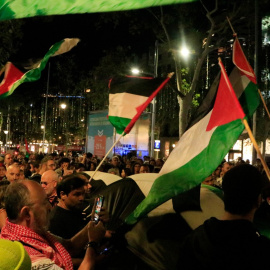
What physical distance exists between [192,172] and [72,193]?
1477 millimetres

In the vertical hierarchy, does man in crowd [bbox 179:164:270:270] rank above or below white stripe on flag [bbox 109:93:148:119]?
below

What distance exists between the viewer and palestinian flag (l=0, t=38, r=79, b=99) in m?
7.45

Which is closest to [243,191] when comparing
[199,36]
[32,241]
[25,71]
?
[32,241]

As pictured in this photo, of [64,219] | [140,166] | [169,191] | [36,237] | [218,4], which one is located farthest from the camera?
[218,4]

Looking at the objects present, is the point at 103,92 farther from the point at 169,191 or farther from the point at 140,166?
the point at 169,191

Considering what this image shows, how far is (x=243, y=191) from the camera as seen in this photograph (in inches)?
91.5

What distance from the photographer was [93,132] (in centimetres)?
2031

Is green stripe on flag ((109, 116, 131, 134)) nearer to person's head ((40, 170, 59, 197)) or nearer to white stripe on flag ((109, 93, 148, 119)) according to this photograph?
white stripe on flag ((109, 93, 148, 119))

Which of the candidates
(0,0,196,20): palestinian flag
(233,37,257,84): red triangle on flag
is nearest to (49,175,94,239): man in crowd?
(0,0,196,20): palestinian flag

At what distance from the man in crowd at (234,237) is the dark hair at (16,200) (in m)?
1.09

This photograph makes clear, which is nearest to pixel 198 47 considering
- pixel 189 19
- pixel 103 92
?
pixel 189 19

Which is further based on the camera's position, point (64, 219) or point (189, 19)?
point (189, 19)

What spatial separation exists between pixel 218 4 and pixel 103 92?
1474 centimetres

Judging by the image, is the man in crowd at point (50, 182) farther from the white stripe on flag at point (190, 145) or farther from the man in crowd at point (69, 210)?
the white stripe on flag at point (190, 145)
